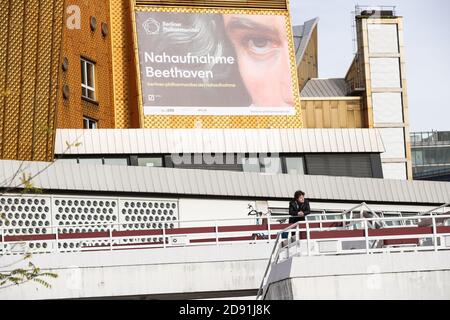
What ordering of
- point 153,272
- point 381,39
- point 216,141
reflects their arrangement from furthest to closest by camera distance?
1. point 381,39
2. point 216,141
3. point 153,272

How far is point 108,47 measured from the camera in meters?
54.1


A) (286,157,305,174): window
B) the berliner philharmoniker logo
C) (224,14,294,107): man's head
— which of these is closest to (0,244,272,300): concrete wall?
(286,157,305,174): window

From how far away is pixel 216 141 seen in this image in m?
47.2

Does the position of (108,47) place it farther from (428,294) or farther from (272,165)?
(428,294)

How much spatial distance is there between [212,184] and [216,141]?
641cm

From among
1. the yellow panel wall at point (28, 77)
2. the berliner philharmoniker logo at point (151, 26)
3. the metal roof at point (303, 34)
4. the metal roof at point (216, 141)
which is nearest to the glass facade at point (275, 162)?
the metal roof at point (216, 141)

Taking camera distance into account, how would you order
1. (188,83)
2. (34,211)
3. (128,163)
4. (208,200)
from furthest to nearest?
1. (188,83)
2. (128,163)
3. (208,200)
4. (34,211)

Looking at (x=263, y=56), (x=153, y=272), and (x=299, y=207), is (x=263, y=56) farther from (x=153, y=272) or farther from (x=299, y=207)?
(x=299, y=207)

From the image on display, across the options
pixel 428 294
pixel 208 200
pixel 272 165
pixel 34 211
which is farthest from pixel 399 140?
pixel 428 294

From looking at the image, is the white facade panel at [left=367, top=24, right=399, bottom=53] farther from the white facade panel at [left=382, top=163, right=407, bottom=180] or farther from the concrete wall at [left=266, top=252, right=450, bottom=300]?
the concrete wall at [left=266, top=252, right=450, bottom=300]

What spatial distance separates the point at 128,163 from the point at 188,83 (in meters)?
8.65

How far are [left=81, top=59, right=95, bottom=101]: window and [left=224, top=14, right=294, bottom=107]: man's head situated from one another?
6.27 m

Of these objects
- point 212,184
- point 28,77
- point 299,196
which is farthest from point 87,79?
point 299,196
